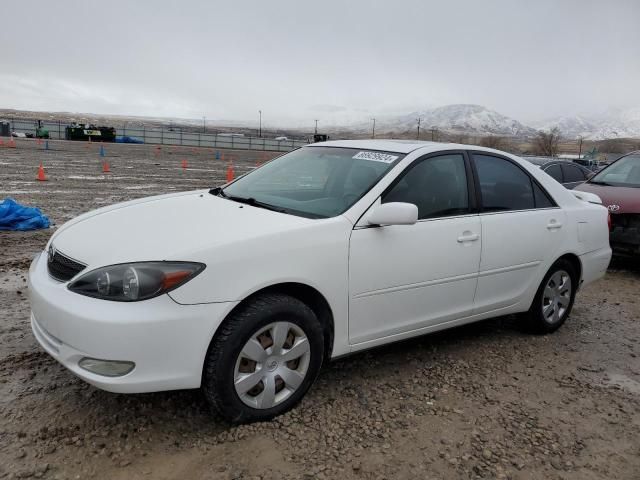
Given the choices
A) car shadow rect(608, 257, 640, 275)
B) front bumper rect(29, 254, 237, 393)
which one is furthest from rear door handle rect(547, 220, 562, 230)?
car shadow rect(608, 257, 640, 275)

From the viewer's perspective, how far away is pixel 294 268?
3051mm

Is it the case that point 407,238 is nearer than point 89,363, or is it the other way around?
point 89,363

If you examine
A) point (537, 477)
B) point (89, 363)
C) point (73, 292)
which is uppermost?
point (73, 292)

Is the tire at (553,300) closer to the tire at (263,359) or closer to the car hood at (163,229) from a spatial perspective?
the tire at (263,359)

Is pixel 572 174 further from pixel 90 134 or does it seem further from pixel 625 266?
pixel 90 134

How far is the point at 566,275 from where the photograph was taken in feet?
16.3

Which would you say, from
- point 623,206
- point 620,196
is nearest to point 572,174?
point 620,196

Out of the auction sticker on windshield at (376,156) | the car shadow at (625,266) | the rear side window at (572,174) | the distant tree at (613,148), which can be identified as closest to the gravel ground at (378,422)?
the auction sticker on windshield at (376,156)

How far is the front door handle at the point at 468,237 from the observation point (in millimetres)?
3920

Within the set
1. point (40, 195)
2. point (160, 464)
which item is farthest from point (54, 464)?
point (40, 195)

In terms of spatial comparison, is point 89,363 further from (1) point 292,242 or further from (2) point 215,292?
(1) point 292,242

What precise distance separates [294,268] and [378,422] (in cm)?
109

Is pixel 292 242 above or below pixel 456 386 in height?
above

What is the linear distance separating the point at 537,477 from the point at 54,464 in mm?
2480
